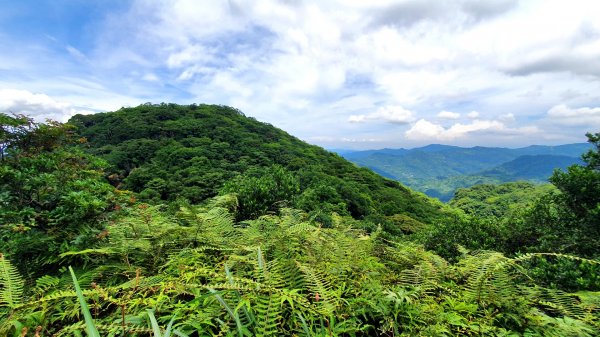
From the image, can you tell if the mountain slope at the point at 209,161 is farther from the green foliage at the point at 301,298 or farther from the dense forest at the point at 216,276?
the green foliage at the point at 301,298

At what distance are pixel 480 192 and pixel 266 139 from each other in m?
62.8

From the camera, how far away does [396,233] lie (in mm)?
21469

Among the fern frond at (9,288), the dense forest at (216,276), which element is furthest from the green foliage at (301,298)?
the fern frond at (9,288)

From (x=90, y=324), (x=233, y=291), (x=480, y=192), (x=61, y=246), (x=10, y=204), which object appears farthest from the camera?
(x=480, y=192)

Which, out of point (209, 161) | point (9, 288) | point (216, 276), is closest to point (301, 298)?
point (216, 276)

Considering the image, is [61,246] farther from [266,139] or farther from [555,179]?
[266,139]

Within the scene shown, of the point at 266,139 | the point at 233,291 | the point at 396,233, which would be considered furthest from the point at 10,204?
the point at 266,139

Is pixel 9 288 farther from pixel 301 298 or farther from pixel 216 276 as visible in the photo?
pixel 301 298

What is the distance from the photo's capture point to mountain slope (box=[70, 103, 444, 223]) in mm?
28469

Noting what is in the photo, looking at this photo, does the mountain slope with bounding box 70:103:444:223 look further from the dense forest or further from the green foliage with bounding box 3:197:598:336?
the green foliage with bounding box 3:197:598:336

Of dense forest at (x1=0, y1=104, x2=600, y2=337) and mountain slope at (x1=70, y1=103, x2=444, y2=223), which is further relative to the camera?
mountain slope at (x1=70, y1=103, x2=444, y2=223)

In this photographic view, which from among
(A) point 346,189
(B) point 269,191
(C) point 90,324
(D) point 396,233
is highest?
(C) point 90,324

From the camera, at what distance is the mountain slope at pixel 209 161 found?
28.5 metres

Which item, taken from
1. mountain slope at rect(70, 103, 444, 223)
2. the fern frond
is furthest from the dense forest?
mountain slope at rect(70, 103, 444, 223)
